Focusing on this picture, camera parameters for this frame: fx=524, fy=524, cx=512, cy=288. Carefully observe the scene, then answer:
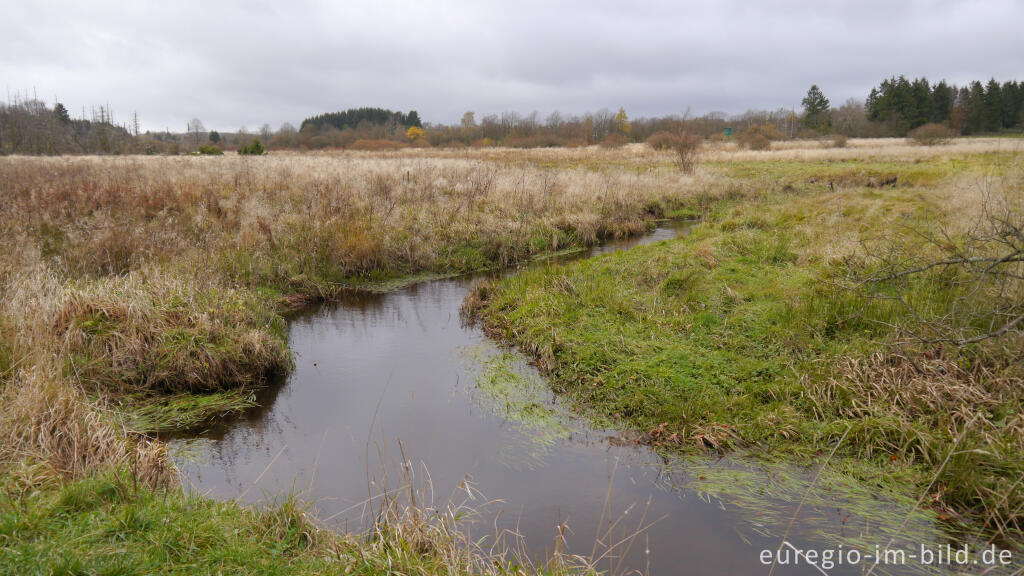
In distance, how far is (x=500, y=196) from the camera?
1543 cm

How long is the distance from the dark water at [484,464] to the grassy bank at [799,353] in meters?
0.54

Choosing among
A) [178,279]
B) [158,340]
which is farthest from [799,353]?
[178,279]

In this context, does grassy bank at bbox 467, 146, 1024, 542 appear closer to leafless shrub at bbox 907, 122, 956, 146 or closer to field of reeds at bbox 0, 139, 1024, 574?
field of reeds at bbox 0, 139, 1024, 574

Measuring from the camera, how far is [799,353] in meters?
6.07

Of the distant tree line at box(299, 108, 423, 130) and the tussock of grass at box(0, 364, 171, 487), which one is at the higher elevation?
the distant tree line at box(299, 108, 423, 130)

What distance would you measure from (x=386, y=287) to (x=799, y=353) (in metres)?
7.60

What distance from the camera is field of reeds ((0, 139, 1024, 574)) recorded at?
148 inches

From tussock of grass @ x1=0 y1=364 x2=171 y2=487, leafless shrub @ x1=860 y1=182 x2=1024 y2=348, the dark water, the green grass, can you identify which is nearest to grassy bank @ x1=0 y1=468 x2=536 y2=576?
the green grass

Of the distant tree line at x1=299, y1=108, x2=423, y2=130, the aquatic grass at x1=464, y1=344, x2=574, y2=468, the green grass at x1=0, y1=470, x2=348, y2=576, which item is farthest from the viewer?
the distant tree line at x1=299, y1=108, x2=423, y2=130

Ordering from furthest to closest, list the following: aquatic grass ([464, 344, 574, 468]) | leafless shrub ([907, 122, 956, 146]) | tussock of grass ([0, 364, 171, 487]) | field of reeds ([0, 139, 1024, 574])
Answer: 1. leafless shrub ([907, 122, 956, 146])
2. aquatic grass ([464, 344, 574, 468])
3. field of reeds ([0, 139, 1024, 574])
4. tussock of grass ([0, 364, 171, 487])

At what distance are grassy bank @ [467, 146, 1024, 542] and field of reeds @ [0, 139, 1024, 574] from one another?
0.03 metres

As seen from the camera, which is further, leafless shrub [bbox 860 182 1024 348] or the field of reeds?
leafless shrub [bbox 860 182 1024 348]

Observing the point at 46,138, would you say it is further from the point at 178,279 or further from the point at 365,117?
the point at 365,117

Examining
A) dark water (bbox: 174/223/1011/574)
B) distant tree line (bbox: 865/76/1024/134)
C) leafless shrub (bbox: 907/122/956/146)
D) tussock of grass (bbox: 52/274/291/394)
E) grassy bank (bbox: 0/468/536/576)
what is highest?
distant tree line (bbox: 865/76/1024/134)
